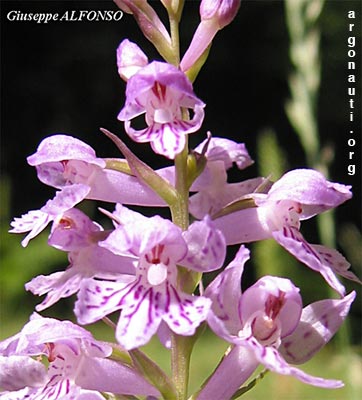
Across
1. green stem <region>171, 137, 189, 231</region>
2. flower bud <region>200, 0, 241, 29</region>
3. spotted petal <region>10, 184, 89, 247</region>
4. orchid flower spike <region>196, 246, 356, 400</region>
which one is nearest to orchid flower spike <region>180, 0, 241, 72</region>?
flower bud <region>200, 0, 241, 29</region>

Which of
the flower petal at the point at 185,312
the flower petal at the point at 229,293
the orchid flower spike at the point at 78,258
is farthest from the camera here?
the orchid flower spike at the point at 78,258

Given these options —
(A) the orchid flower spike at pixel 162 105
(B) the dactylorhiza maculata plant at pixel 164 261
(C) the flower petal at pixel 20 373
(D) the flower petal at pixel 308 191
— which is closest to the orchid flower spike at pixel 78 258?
(B) the dactylorhiza maculata plant at pixel 164 261

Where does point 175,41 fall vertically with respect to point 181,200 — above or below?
above

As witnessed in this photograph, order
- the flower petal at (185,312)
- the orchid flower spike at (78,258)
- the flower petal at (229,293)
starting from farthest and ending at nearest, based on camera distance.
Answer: the orchid flower spike at (78,258), the flower petal at (229,293), the flower petal at (185,312)

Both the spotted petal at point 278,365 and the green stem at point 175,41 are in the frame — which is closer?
the spotted petal at point 278,365

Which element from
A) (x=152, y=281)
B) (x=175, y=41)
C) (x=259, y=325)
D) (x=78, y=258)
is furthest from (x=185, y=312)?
(x=175, y=41)

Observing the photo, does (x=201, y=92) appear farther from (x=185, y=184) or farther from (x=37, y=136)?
(x=185, y=184)

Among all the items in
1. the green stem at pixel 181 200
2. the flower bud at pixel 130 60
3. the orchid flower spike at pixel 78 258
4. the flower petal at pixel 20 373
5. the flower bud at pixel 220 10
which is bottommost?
the flower petal at pixel 20 373

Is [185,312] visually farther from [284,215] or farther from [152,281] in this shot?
[284,215]

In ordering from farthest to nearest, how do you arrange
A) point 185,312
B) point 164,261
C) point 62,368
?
point 62,368 < point 164,261 < point 185,312

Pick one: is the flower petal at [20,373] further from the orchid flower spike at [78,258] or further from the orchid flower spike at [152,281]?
the orchid flower spike at [152,281]
